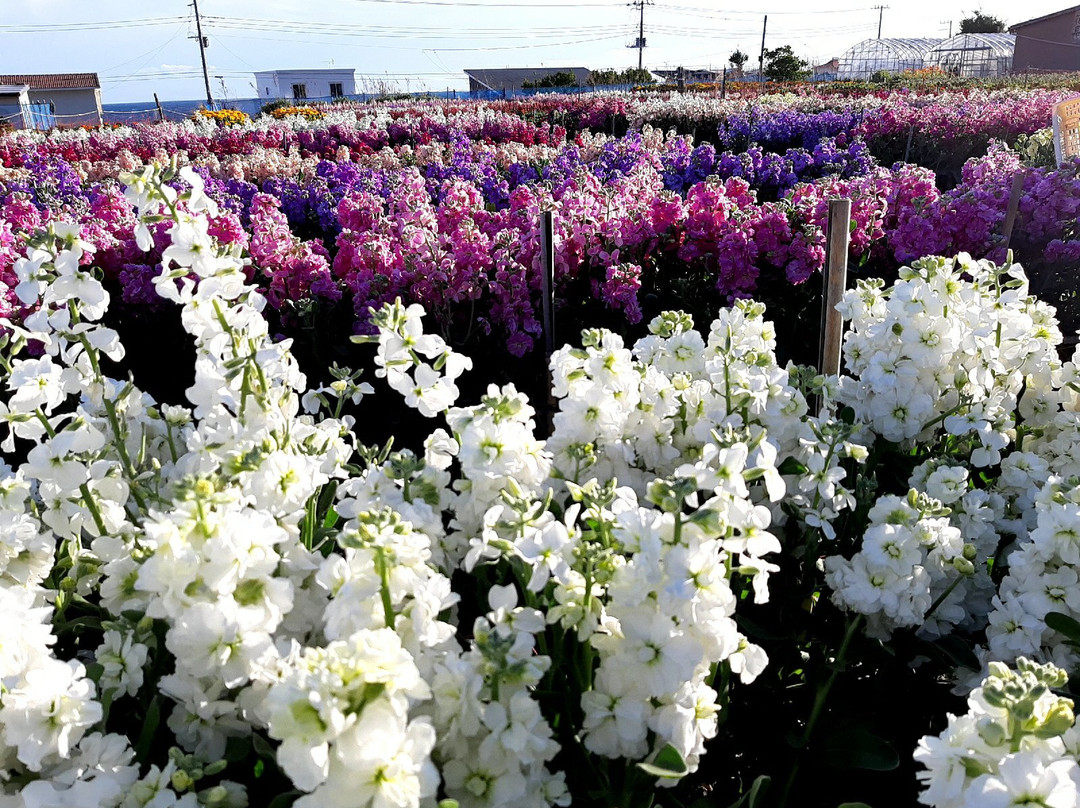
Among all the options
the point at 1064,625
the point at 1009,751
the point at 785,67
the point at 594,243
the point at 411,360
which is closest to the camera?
the point at 1009,751

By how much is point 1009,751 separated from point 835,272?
66.1 inches

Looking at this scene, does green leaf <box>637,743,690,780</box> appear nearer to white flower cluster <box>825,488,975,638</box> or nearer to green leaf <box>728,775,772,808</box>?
green leaf <box>728,775,772,808</box>

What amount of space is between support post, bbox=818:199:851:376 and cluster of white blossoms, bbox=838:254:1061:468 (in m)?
0.31

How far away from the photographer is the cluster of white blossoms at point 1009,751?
2.93 feet

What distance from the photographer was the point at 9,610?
3.58ft

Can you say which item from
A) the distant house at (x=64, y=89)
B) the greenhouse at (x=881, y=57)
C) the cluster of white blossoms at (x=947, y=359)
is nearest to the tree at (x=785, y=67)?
the greenhouse at (x=881, y=57)

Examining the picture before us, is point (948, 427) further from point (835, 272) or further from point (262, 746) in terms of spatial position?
point (262, 746)

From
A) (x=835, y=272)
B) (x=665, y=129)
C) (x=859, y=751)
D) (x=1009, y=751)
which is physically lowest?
(x=859, y=751)

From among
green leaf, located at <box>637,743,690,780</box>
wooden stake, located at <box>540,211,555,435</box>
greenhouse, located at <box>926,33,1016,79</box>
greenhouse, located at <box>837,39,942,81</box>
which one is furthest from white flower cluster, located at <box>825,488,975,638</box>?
greenhouse, located at <box>837,39,942,81</box>

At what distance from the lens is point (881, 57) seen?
47375mm

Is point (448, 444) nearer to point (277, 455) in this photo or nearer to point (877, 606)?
point (277, 455)

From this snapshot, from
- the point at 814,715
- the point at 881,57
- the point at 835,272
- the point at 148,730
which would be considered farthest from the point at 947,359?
the point at 881,57

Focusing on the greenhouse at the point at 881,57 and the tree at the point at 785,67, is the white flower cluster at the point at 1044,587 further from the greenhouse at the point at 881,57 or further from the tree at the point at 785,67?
the greenhouse at the point at 881,57

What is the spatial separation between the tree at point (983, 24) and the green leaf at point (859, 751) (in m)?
67.5
